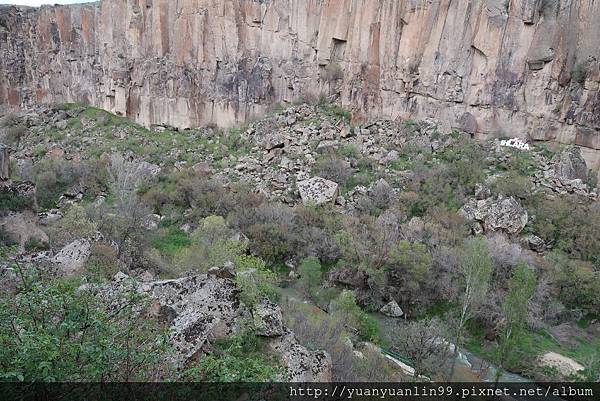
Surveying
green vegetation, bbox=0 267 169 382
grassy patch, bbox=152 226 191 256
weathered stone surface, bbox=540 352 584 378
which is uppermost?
green vegetation, bbox=0 267 169 382

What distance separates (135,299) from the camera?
516 centimetres

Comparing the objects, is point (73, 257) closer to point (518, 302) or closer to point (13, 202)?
point (13, 202)

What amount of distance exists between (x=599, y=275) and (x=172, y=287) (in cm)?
1588

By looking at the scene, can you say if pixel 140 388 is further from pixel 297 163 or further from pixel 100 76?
pixel 100 76

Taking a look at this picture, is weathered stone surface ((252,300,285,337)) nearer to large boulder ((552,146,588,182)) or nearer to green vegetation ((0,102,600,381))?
green vegetation ((0,102,600,381))

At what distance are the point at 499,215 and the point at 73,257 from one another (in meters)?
16.1

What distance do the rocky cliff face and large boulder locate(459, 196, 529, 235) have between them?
214 inches

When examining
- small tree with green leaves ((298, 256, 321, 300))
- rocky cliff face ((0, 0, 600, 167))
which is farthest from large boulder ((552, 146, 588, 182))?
small tree with green leaves ((298, 256, 321, 300))

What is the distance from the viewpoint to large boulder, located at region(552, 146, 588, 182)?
802 inches

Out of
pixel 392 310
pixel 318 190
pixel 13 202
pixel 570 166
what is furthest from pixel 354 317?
pixel 570 166

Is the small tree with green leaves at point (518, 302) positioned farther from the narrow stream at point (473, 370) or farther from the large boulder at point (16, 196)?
the large boulder at point (16, 196)

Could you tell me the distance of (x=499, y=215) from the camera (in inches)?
739

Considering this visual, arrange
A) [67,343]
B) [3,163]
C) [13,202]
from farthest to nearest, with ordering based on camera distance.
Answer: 1. [3,163]
2. [13,202]
3. [67,343]

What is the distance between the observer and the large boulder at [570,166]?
20.4 m
